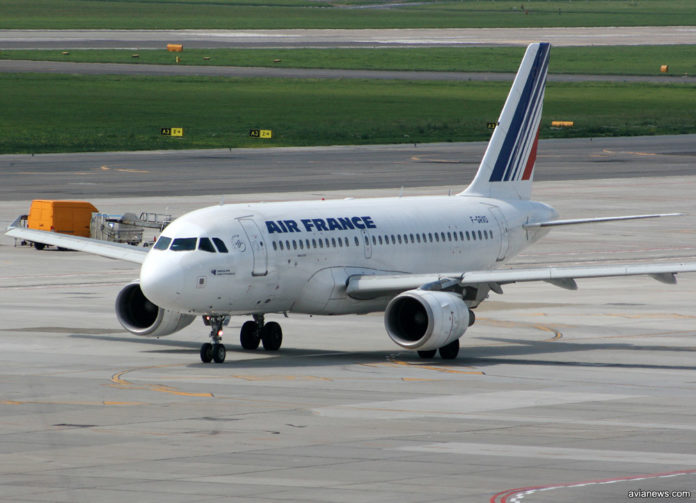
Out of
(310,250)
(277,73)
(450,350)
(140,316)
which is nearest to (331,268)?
(310,250)

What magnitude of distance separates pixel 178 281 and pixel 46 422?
29.1 feet

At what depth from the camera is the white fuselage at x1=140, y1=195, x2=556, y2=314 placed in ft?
133

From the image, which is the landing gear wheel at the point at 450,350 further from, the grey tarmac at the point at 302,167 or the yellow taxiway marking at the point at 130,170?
the yellow taxiway marking at the point at 130,170

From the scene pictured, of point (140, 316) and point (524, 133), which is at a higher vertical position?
point (524, 133)

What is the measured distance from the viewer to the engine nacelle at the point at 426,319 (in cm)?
A: 4050

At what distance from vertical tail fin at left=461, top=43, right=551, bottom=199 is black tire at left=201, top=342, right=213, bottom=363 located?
48.4 ft

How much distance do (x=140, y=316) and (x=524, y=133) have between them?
16546mm

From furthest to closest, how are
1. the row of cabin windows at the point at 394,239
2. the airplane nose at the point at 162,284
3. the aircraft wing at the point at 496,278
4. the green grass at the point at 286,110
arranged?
the green grass at the point at 286,110 → the row of cabin windows at the point at 394,239 → the aircraft wing at the point at 496,278 → the airplane nose at the point at 162,284

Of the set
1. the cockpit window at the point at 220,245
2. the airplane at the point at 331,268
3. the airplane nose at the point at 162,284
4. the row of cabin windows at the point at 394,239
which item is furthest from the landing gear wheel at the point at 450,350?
the airplane nose at the point at 162,284

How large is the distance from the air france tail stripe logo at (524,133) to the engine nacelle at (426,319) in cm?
1199

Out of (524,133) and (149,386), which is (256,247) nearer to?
(149,386)

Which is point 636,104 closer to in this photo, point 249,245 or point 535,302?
point 535,302

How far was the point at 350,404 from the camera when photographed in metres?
34.2

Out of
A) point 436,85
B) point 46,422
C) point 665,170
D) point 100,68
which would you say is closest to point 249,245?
point 46,422
